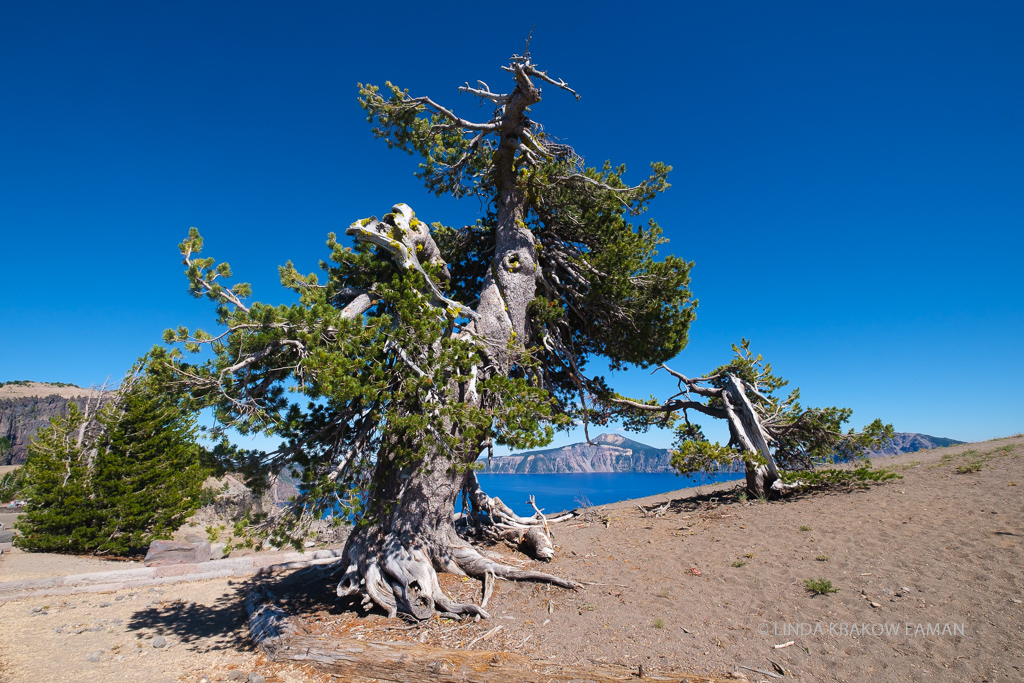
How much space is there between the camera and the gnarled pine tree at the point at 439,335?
5.01m

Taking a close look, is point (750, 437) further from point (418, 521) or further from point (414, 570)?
point (414, 570)

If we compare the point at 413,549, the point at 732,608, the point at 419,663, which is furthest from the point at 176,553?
the point at 732,608

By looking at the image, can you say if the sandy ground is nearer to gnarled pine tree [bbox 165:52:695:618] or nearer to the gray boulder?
gnarled pine tree [bbox 165:52:695:618]

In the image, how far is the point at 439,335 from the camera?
5.83 metres

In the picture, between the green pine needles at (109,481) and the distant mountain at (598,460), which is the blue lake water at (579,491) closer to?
the green pine needles at (109,481)

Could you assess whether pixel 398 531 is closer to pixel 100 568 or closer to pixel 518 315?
pixel 518 315

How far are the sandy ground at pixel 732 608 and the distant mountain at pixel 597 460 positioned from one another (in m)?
51.0

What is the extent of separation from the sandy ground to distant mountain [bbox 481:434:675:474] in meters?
51.0

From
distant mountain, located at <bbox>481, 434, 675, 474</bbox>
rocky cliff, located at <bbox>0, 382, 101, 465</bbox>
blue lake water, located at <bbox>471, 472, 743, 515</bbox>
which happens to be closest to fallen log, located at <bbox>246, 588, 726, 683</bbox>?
blue lake water, located at <bbox>471, 472, 743, 515</bbox>

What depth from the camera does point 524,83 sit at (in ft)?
27.1

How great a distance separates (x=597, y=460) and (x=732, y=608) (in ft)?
387

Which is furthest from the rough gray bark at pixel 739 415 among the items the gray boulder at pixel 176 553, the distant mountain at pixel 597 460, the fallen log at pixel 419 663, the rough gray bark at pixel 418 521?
the distant mountain at pixel 597 460

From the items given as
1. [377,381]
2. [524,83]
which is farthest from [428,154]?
[377,381]

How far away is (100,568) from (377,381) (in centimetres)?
1105
